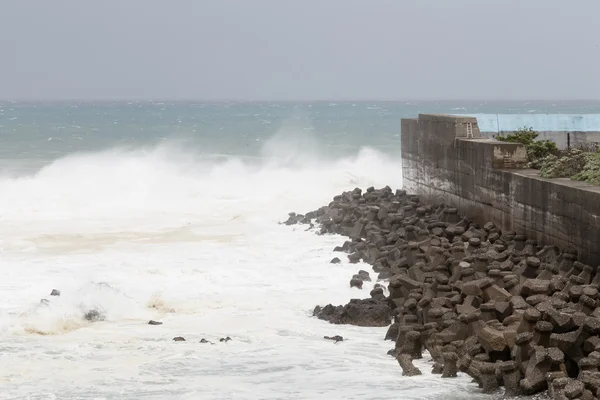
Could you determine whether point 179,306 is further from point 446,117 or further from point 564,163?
point 446,117

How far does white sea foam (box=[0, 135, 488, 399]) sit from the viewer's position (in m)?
10.1

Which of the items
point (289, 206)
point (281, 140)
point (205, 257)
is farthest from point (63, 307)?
point (281, 140)

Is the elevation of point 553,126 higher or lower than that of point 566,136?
higher

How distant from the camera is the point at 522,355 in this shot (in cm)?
946

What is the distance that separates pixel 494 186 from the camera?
15594 mm

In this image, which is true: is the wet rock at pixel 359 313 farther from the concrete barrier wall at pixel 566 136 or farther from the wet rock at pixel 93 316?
the concrete barrier wall at pixel 566 136

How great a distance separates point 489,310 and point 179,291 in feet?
19.3

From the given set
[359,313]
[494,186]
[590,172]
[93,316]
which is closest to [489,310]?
[359,313]

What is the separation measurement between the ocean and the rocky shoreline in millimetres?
292

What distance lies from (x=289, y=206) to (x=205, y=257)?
10.1m

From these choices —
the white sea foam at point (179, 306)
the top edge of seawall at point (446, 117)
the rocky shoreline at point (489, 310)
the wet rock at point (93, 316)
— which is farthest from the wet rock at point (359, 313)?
the top edge of seawall at point (446, 117)

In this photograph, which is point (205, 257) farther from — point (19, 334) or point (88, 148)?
point (88, 148)

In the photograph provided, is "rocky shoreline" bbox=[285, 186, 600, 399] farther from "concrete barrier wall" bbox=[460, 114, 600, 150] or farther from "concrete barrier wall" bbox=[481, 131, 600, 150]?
"concrete barrier wall" bbox=[460, 114, 600, 150]

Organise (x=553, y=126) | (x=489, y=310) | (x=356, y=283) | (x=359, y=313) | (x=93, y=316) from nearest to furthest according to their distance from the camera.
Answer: (x=489, y=310) < (x=359, y=313) < (x=93, y=316) < (x=356, y=283) < (x=553, y=126)
